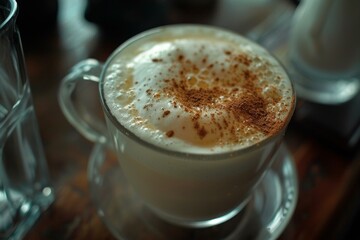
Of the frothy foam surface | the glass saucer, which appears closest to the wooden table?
the glass saucer

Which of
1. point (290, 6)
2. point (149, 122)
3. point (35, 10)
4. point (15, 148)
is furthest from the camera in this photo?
point (290, 6)

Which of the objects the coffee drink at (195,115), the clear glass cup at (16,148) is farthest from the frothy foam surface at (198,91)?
the clear glass cup at (16,148)

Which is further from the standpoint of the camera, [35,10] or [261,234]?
[35,10]

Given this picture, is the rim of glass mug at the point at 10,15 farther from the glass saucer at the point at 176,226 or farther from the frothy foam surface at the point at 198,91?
the glass saucer at the point at 176,226

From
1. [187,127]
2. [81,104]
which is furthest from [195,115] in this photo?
[81,104]

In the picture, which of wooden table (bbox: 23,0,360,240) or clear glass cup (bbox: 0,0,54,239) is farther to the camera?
wooden table (bbox: 23,0,360,240)

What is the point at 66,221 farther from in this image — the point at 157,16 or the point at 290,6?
the point at 290,6

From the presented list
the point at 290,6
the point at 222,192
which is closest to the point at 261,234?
the point at 222,192

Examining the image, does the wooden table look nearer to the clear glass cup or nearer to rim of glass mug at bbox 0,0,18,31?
the clear glass cup
